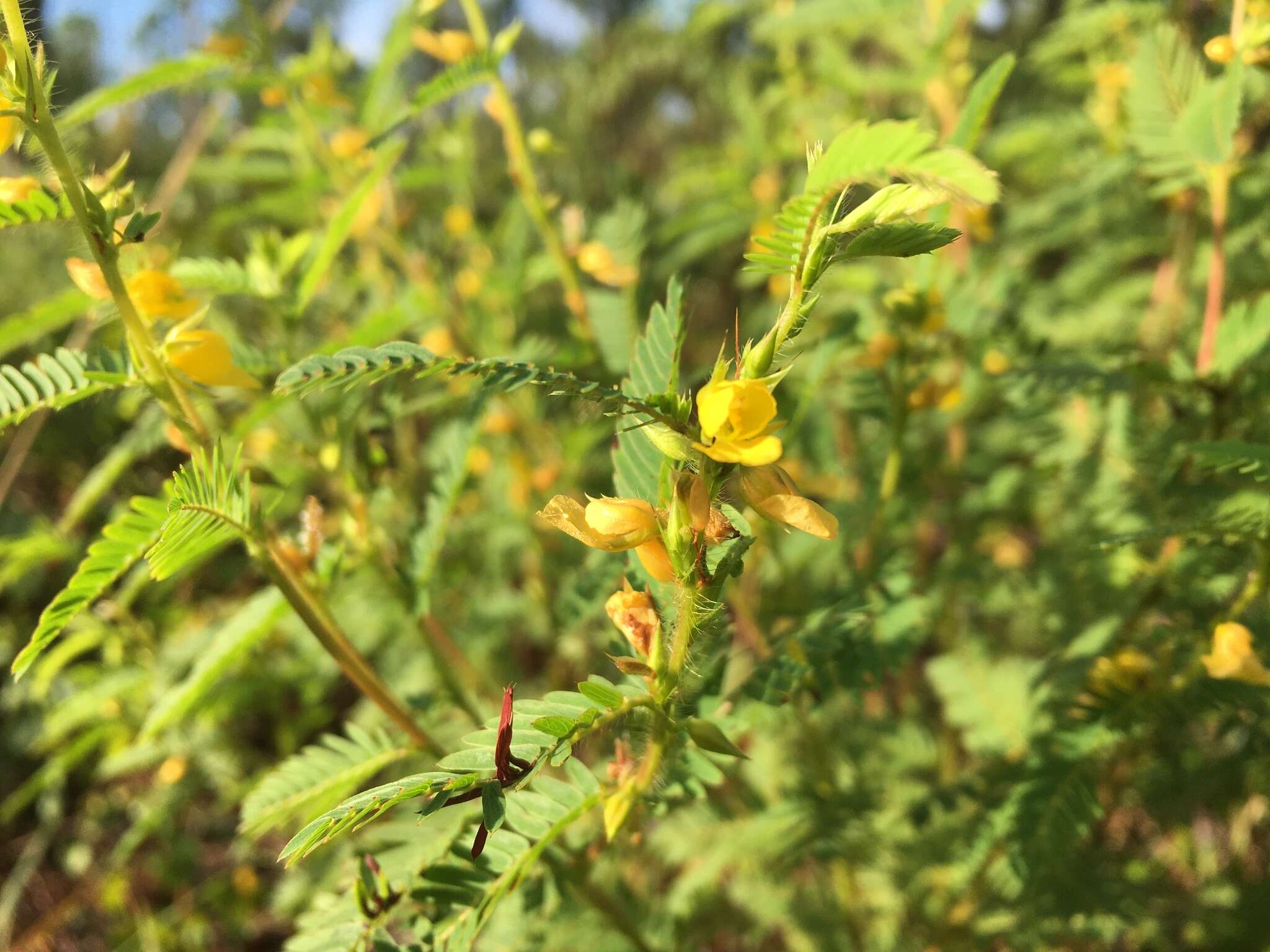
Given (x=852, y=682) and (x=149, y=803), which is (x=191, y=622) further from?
(x=852, y=682)

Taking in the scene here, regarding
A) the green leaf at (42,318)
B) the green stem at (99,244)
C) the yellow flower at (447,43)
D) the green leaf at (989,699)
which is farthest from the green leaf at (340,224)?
the green leaf at (989,699)

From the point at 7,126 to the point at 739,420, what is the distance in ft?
2.33

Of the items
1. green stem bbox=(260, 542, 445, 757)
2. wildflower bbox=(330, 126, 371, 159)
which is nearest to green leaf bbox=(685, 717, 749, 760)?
green stem bbox=(260, 542, 445, 757)

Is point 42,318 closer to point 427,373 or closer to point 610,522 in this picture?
point 427,373

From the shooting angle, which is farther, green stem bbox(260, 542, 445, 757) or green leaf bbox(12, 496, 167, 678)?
green stem bbox(260, 542, 445, 757)

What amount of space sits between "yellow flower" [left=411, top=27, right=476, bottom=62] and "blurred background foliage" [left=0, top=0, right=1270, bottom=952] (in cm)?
12

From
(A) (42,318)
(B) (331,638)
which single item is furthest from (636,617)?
(A) (42,318)

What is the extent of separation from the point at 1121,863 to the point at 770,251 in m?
1.43

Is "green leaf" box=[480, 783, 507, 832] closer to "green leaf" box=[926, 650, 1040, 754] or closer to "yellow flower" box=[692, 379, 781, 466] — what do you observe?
"yellow flower" box=[692, 379, 781, 466]

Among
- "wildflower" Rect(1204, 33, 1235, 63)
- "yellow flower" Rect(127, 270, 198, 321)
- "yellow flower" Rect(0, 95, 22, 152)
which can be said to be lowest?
"wildflower" Rect(1204, 33, 1235, 63)

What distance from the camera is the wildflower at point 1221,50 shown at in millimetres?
1146

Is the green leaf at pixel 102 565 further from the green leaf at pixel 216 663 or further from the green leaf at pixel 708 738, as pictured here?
the green leaf at pixel 708 738

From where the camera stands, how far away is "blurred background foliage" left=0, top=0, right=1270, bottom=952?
3.72 feet

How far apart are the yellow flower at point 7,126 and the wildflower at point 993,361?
160cm
